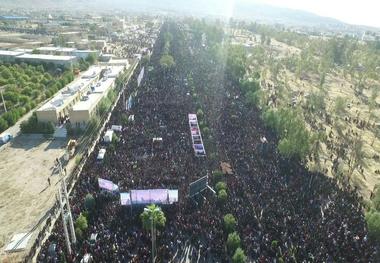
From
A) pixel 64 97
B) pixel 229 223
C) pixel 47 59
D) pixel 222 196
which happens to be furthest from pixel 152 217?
pixel 47 59

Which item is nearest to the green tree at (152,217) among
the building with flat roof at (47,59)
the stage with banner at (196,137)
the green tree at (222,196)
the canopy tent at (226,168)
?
the green tree at (222,196)

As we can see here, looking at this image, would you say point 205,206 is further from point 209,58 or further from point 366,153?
point 209,58

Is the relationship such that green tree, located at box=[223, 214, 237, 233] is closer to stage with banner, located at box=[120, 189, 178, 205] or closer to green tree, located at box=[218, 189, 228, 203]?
green tree, located at box=[218, 189, 228, 203]

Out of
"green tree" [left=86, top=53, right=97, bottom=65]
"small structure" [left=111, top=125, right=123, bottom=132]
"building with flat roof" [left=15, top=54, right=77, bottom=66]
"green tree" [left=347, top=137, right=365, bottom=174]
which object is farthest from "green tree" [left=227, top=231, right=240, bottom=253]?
"green tree" [left=86, top=53, right=97, bottom=65]

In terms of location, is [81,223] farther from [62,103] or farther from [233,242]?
[62,103]

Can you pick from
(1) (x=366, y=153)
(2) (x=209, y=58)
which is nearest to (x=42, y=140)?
(1) (x=366, y=153)

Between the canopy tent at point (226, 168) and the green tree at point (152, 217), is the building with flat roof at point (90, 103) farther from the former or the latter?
the green tree at point (152, 217)

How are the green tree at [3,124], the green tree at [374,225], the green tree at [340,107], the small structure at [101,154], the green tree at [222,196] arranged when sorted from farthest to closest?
the green tree at [340,107] < the green tree at [3,124] < the small structure at [101,154] < the green tree at [222,196] < the green tree at [374,225]
